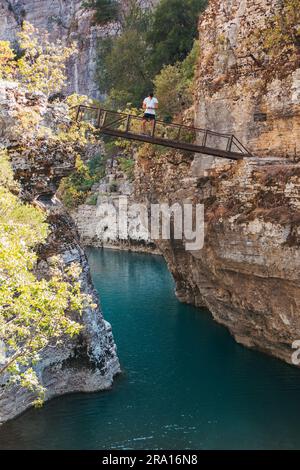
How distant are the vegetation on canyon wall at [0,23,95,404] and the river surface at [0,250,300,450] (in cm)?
148

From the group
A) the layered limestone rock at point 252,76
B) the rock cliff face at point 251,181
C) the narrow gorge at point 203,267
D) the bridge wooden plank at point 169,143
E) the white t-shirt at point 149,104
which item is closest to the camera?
the narrow gorge at point 203,267

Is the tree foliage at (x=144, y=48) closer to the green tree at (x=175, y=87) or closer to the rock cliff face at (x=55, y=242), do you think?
the green tree at (x=175, y=87)

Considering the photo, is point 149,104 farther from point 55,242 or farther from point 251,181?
point 55,242

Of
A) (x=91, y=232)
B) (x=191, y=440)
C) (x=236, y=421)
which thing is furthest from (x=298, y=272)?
(x=91, y=232)

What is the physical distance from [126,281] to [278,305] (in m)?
17.5

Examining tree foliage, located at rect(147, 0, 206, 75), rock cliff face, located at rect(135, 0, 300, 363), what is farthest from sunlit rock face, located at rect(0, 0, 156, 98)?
rock cliff face, located at rect(135, 0, 300, 363)

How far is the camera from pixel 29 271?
16.5 meters

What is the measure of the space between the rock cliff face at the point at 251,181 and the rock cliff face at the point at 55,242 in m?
6.14

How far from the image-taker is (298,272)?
1775 centimetres

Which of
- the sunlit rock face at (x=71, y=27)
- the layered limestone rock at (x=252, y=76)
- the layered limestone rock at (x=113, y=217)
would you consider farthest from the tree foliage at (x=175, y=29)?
the layered limestone rock at (x=252, y=76)

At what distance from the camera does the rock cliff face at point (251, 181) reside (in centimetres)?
1841

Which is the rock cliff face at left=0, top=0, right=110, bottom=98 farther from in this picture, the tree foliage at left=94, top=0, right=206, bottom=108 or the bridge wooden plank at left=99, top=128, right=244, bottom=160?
the bridge wooden plank at left=99, top=128, right=244, bottom=160

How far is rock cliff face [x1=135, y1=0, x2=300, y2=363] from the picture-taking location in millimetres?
18406

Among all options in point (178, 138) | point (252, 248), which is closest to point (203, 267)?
point (252, 248)
